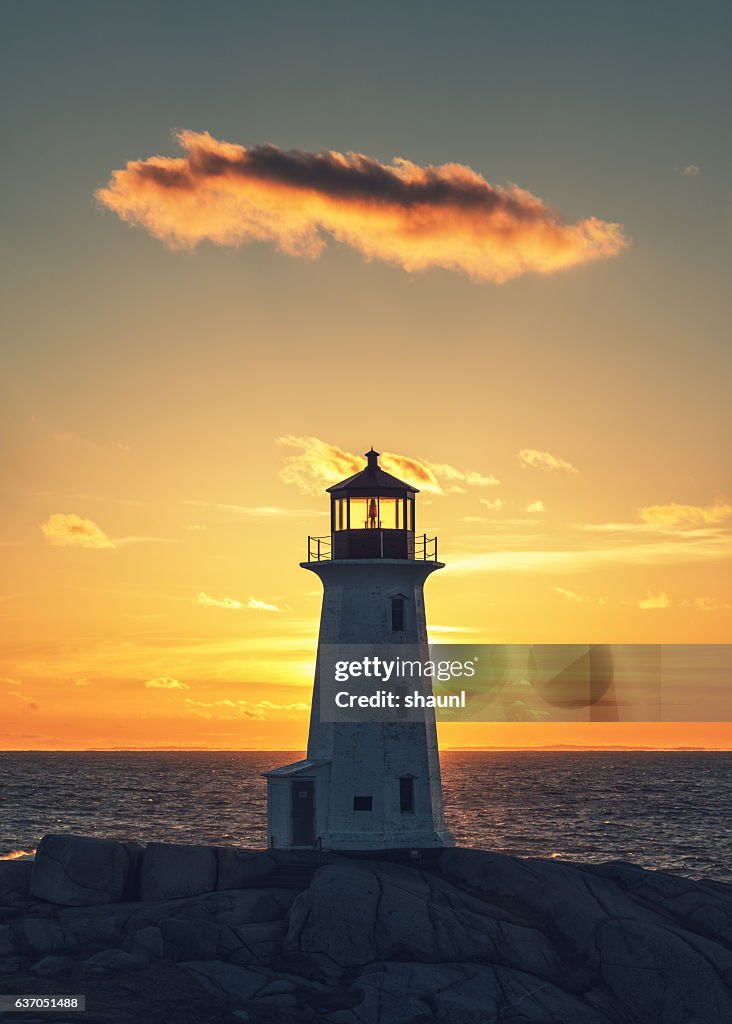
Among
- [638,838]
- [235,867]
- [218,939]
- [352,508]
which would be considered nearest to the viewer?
[218,939]

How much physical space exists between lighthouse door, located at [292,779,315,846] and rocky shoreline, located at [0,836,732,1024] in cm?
176

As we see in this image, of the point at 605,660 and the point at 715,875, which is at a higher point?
the point at 605,660

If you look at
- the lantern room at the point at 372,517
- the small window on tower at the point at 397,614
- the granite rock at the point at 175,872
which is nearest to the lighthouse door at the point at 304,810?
the granite rock at the point at 175,872

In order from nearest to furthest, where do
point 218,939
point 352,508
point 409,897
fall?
point 218,939, point 409,897, point 352,508

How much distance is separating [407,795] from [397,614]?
5513mm

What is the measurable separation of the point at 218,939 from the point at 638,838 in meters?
56.0

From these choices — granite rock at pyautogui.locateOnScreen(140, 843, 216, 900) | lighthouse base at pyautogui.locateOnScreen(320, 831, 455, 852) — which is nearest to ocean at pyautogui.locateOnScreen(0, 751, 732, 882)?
lighthouse base at pyautogui.locateOnScreen(320, 831, 455, 852)

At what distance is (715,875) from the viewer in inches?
2448

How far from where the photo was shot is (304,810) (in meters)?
37.2

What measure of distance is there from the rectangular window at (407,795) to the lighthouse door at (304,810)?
2685 mm

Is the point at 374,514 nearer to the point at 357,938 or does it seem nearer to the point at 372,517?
the point at 372,517

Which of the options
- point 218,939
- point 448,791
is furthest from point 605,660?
point 448,791

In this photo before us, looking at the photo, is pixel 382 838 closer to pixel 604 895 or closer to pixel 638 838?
pixel 604 895

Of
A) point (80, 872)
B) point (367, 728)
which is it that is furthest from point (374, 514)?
point (80, 872)
